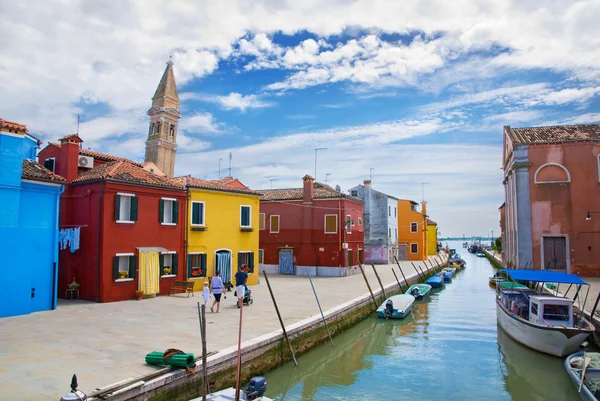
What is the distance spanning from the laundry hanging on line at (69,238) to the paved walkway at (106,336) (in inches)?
92.4

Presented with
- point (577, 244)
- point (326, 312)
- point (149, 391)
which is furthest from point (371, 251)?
point (149, 391)

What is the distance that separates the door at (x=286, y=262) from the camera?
3334cm

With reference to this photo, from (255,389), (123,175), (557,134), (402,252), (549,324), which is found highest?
(557,134)

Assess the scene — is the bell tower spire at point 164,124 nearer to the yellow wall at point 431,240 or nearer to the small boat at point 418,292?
the yellow wall at point 431,240

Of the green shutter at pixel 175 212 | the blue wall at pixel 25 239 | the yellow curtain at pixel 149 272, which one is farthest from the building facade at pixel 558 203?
the blue wall at pixel 25 239

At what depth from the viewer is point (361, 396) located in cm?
1092

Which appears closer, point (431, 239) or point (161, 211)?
point (161, 211)

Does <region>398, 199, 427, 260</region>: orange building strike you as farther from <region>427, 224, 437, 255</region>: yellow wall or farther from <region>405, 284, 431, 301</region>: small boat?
<region>405, 284, 431, 301</region>: small boat

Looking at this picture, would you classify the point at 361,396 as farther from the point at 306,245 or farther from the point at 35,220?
the point at 306,245

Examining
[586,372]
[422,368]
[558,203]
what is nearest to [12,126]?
[422,368]

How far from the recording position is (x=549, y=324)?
14.2 metres

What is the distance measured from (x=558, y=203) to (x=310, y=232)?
655 inches

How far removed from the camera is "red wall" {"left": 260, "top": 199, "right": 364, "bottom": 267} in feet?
106

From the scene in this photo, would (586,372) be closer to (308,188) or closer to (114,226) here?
(114,226)
